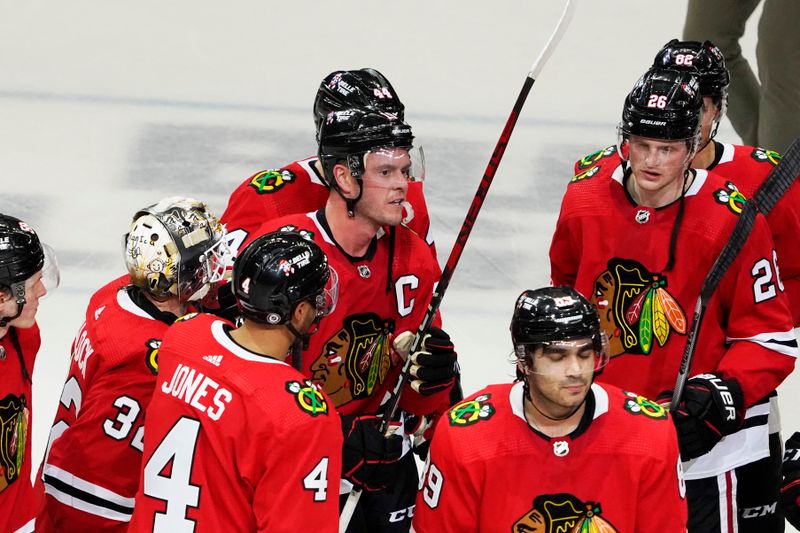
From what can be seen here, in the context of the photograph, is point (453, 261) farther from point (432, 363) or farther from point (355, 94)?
point (355, 94)

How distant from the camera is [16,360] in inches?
114

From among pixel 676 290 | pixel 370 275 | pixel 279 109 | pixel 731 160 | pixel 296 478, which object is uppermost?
pixel 731 160

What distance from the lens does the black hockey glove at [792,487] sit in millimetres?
3156

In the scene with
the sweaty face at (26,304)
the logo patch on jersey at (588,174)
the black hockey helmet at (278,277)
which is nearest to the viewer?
the black hockey helmet at (278,277)

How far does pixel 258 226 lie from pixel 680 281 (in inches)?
43.9

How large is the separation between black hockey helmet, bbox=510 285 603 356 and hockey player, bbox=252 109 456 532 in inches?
15.7

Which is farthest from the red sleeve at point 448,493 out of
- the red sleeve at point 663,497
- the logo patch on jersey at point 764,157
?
the logo patch on jersey at point 764,157

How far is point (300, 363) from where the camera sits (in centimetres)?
286

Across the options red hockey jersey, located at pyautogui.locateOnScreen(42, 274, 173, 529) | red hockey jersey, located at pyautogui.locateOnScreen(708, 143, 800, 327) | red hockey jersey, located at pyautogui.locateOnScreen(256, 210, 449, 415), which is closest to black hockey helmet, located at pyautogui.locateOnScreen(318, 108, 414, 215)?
red hockey jersey, located at pyautogui.locateOnScreen(256, 210, 449, 415)

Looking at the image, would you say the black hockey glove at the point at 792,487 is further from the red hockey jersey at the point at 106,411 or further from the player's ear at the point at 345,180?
the red hockey jersey at the point at 106,411

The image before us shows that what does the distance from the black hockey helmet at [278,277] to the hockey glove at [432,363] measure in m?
0.43

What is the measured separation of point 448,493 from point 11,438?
91 centimetres

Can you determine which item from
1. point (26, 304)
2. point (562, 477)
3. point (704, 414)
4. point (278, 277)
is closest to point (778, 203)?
point (704, 414)

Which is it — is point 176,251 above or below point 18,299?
above
